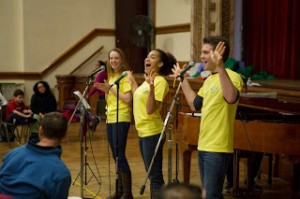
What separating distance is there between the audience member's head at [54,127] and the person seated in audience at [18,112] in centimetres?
520

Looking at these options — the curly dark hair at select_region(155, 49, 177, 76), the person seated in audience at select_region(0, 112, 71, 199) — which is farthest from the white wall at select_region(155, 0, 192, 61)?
the person seated in audience at select_region(0, 112, 71, 199)

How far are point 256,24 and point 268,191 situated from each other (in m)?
4.67

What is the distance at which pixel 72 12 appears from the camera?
1201 centimetres

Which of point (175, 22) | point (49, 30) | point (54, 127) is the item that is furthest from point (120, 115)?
point (49, 30)

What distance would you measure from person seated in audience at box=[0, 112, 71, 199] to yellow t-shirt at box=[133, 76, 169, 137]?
4.84ft

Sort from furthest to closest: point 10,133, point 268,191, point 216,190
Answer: point 10,133, point 268,191, point 216,190

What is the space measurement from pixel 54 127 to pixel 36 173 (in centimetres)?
28

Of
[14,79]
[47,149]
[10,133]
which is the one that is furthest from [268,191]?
[14,79]

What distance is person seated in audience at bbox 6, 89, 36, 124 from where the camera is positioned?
7.83 metres

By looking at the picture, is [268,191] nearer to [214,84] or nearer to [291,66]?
[214,84]

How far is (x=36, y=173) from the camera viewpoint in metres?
2.60

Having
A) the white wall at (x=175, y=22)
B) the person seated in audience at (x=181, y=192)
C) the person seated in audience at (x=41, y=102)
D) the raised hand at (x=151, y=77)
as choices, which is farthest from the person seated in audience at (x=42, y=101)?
the person seated in audience at (x=181, y=192)

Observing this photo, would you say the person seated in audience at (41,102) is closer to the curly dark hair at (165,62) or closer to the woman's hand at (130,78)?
the woman's hand at (130,78)

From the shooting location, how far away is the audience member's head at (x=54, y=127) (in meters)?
2.74
